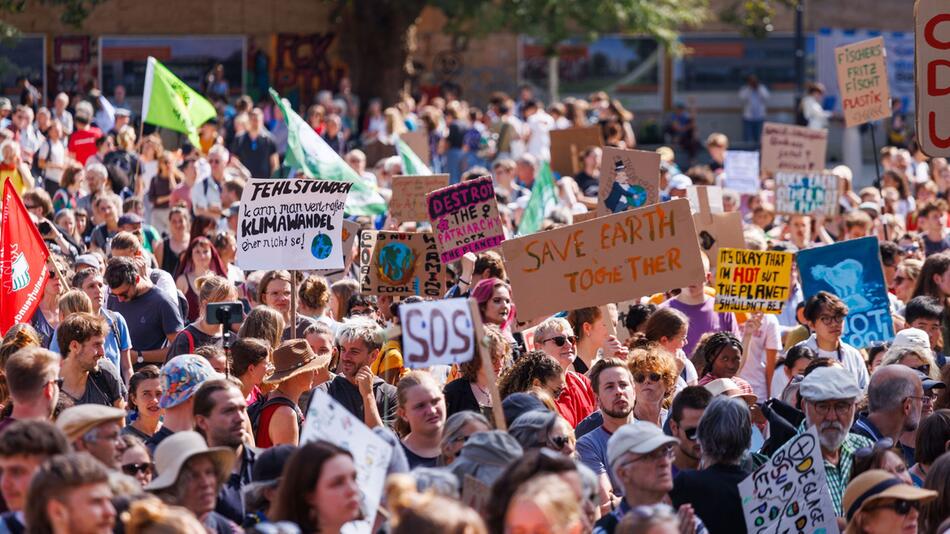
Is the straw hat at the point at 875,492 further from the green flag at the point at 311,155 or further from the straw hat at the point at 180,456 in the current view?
the green flag at the point at 311,155

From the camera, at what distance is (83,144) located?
61.7 feet

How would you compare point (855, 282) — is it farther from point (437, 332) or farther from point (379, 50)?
point (379, 50)

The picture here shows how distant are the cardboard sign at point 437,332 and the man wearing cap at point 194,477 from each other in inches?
38.6

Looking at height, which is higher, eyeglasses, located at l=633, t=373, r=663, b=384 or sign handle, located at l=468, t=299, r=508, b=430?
sign handle, located at l=468, t=299, r=508, b=430

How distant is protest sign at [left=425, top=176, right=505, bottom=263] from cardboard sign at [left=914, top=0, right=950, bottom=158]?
341 centimetres

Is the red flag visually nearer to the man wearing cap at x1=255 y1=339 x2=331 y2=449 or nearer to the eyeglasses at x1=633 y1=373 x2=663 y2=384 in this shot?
the man wearing cap at x1=255 y1=339 x2=331 y2=449

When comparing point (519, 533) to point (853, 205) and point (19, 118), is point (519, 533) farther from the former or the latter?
point (19, 118)

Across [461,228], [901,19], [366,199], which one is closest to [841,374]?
[461,228]

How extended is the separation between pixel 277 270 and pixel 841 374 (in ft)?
12.9

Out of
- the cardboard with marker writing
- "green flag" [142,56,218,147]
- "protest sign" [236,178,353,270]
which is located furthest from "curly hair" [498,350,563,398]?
"green flag" [142,56,218,147]

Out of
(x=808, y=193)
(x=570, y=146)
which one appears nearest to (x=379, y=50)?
(x=570, y=146)

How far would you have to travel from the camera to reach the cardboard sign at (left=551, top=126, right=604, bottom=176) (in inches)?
760

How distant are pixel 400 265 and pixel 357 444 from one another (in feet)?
17.1

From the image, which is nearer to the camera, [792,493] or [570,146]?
[792,493]
